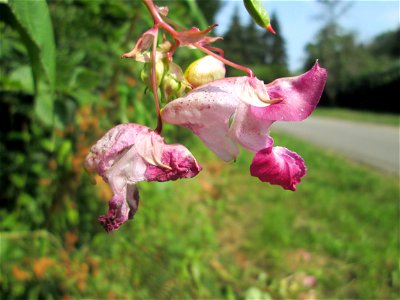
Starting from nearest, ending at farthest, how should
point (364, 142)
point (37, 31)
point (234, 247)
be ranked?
point (37, 31) → point (234, 247) → point (364, 142)

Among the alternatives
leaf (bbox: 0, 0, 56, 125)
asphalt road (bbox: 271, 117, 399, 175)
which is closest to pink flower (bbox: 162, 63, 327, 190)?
leaf (bbox: 0, 0, 56, 125)

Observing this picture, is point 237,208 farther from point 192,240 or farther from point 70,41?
point 70,41

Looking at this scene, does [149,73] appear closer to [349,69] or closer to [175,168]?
[175,168]

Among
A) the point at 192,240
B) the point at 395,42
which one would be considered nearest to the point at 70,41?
the point at 192,240

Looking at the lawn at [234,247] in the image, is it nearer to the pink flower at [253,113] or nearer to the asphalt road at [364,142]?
the pink flower at [253,113]

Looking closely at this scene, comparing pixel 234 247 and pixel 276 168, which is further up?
pixel 276 168

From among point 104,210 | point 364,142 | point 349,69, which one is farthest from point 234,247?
point 349,69

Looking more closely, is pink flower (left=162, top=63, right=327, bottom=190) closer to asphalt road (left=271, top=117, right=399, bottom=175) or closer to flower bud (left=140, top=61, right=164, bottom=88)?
flower bud (left=140, top=61, right=164, bottom=88)

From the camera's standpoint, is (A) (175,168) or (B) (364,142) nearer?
(A) (175,168)
